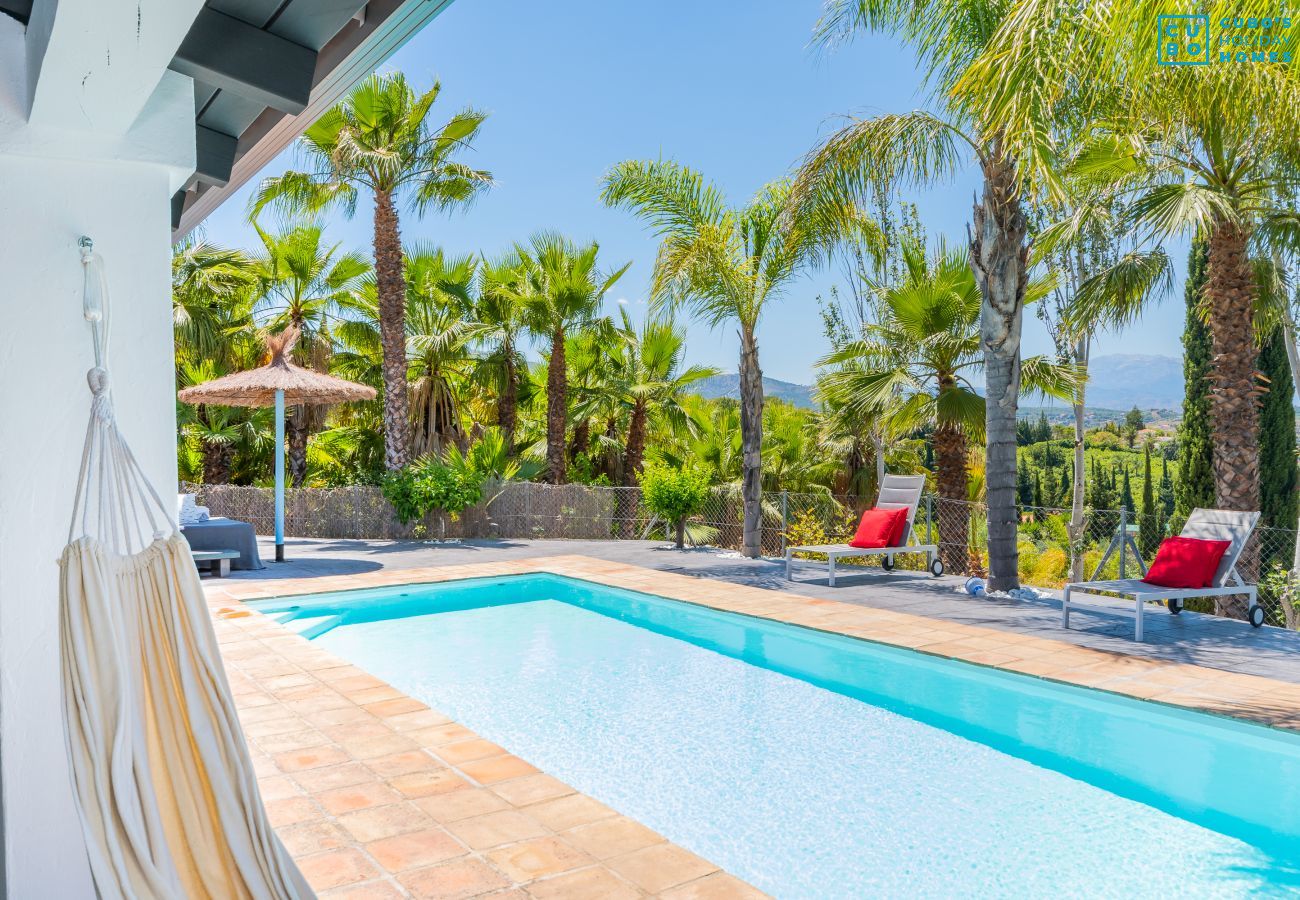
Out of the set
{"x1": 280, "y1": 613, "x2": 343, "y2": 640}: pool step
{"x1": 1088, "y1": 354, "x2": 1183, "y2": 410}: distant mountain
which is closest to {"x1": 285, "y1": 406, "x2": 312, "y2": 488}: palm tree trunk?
{"x1": 280, "y1": 613, "x2": 343, "y2": 640}: pool step

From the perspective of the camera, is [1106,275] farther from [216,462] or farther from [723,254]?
[216,462]

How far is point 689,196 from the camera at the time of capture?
1113 cm

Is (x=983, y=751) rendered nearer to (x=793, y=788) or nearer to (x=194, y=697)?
(x=793, y=788)

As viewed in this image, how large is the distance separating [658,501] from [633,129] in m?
24.7

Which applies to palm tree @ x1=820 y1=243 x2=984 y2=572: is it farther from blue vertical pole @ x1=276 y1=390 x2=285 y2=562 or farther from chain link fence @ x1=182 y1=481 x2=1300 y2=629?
blue vertical pole @ x1=276 y1=390 x2=285 y2=562

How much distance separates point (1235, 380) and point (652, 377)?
11159mm

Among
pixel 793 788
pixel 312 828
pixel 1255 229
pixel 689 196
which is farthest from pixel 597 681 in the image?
pixel 1255 229

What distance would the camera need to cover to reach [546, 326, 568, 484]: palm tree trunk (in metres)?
16.3

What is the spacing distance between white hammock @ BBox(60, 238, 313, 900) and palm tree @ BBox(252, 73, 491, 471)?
11.9 m

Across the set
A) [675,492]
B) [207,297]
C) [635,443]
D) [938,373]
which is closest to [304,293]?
[207,297]

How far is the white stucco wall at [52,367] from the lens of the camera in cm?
213

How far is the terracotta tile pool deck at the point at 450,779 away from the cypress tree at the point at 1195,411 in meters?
10.3

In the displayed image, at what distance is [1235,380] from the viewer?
8922 mm

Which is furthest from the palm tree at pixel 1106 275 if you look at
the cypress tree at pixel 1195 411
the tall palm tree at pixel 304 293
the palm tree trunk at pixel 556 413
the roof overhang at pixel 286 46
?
the tall palm tree at pixel 304 293
